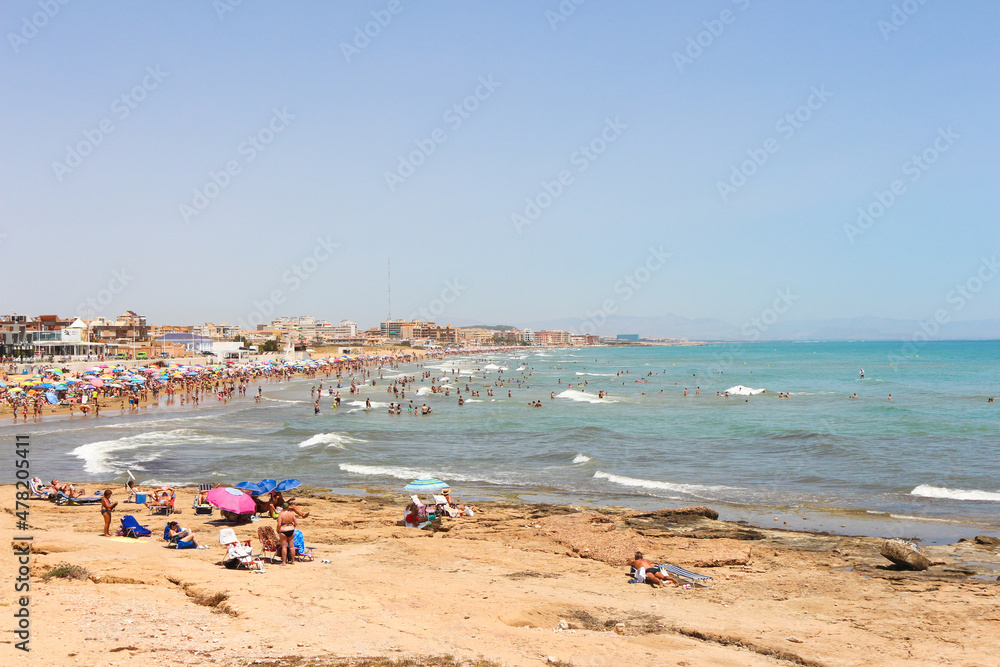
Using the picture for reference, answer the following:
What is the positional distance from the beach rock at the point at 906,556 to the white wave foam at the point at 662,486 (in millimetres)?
6445

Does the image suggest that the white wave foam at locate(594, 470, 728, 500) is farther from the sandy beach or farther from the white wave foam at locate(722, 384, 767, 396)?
the white wave foam at locate(722, 384, 767, 396)

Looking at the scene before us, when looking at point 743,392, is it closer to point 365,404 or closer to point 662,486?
point 365,404

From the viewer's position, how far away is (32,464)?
22.4 meters

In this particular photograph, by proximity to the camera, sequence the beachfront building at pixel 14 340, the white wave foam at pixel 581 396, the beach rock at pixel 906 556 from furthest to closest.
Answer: the beachfront building at pixel 14 340 → the white wave foam at pixel 581 396 → the beach rock at pixel 906 556

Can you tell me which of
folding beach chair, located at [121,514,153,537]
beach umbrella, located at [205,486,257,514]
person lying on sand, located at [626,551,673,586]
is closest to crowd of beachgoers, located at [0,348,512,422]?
beach umbrella, located at [205,486,257,514]

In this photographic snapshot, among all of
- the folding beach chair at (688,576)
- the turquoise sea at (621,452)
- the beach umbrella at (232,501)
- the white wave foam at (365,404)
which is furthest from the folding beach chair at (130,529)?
the white wave foam at (365,404)

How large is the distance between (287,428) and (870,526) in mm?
25379

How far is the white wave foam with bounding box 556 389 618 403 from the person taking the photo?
4859 centimetres

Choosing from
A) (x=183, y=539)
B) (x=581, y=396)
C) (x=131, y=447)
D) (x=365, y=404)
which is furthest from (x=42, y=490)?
(x=581, y=396)

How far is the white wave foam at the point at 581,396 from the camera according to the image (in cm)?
4859

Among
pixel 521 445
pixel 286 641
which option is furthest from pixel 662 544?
pixel 521 445

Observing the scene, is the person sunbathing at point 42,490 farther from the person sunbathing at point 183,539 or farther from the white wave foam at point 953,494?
A: the white wave foam at point 953,494

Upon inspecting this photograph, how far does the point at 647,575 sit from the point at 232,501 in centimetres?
875

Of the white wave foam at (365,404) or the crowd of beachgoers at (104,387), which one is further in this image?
the white wave foam at (365,404)
